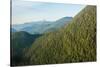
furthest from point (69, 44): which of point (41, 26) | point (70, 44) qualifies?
point (41, 26)

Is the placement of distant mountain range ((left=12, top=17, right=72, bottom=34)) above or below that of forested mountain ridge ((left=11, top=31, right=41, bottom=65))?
above

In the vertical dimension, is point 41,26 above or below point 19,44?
above

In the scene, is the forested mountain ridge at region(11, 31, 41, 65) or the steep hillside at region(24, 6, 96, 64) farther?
the steep hillside at region(24, 6, 96, 64)

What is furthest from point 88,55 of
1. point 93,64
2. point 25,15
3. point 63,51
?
point 25,15

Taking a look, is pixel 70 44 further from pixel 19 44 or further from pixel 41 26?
pixel 19 44
